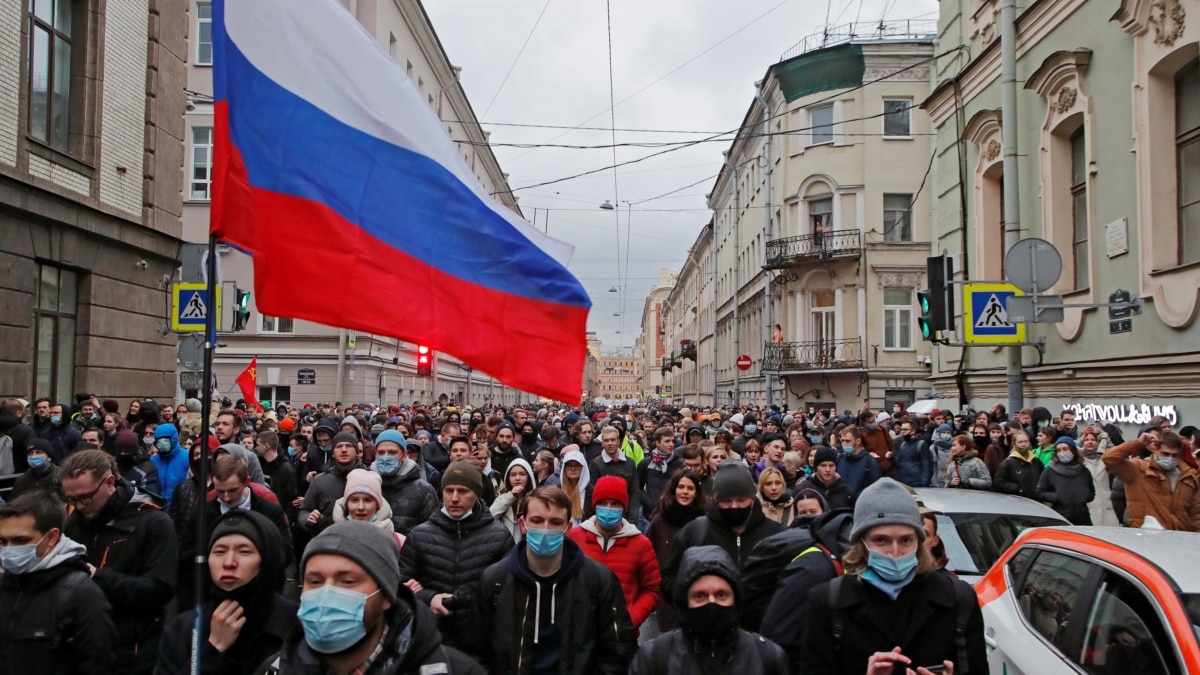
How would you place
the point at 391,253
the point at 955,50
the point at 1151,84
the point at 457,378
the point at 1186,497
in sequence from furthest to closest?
the point at 457,378, the point at 955,50, the point at 1151,84, the point at 1186,497, the point at 391,253

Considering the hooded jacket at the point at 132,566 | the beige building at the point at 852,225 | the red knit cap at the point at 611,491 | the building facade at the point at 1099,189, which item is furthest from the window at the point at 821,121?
the hooded jacket at the point at 132,566

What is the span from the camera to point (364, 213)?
4.53m

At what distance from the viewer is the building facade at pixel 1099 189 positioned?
42.1 feet

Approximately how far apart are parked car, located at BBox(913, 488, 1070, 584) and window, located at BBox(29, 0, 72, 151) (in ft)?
48.6

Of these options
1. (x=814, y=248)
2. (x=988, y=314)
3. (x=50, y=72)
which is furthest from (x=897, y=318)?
(x=50, y=72)

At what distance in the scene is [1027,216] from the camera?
17.6 metres

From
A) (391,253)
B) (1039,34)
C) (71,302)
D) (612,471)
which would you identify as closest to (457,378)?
(71,302)

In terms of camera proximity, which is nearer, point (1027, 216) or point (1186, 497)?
point (1186, 497)

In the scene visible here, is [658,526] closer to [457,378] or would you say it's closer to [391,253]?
[391,253]

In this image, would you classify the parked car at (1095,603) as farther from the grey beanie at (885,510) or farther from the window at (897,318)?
the window at (897,318)

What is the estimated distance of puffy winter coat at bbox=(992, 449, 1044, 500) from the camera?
11242mm

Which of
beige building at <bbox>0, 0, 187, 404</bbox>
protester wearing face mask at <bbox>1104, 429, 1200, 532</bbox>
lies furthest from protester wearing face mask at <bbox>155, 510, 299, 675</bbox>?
beige building at <bbox>0, 0, 187, 404</bbox>

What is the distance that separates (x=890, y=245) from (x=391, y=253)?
109 ft

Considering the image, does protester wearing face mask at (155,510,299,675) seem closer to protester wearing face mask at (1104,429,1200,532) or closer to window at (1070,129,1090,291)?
protester wearing face mask at (1104,429,1200,532)
